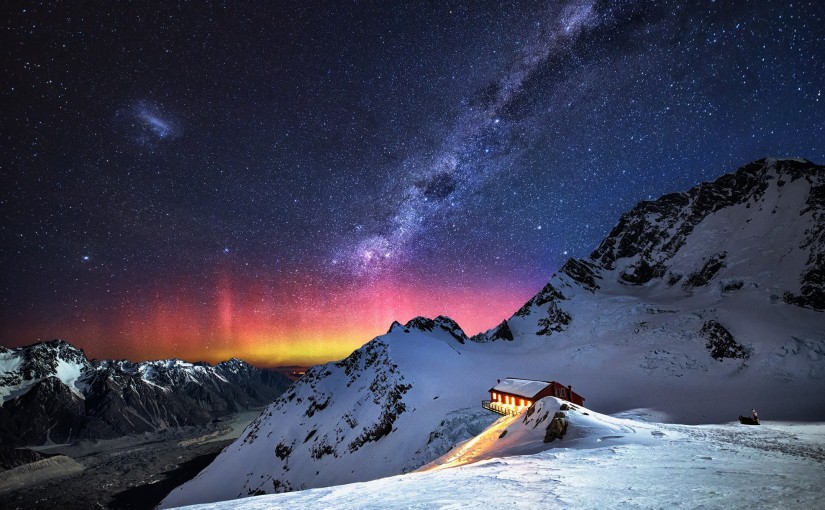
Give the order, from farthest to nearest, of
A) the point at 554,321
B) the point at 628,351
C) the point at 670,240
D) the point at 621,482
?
the point at 670,240, the point at 554,321, the point at 628,351, the point at 621,482

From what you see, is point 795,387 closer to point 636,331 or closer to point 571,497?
point 636,331

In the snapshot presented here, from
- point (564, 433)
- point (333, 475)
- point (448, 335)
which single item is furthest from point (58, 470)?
point (564, 433)

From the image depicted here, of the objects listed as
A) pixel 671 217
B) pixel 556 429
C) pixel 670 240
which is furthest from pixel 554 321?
pixel 556 429

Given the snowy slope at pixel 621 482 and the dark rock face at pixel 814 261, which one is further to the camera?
the dark rock face at pixel 814 261

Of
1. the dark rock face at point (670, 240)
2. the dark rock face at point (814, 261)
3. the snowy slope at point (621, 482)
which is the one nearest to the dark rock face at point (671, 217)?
the dark rock face at point (670, 240)

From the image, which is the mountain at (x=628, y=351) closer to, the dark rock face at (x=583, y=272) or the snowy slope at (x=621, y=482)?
the dark rock face at (x=583, y=272)

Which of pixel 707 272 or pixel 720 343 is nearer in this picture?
pixel 720 343

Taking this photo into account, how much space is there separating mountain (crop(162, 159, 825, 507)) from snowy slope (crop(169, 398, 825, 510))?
4382cm

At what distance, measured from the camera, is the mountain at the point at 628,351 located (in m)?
66.7

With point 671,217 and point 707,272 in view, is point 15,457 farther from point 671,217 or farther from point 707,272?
point 671,217

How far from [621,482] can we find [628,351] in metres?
94.4

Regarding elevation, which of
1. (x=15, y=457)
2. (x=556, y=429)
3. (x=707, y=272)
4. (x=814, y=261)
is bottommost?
(x=15, y=457)

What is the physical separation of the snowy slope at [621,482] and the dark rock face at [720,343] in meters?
75.7

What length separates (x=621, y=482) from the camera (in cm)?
993
